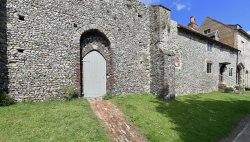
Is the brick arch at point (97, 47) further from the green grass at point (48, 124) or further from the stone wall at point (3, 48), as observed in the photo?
the stone wall at point (3, 48)

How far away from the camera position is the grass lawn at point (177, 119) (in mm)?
10020

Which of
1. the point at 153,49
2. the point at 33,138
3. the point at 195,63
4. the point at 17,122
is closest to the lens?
the point at 33,138

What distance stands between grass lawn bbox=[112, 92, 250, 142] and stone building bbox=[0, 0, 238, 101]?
6.18 ft

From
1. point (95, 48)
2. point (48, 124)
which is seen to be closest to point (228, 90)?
point (95, 48)

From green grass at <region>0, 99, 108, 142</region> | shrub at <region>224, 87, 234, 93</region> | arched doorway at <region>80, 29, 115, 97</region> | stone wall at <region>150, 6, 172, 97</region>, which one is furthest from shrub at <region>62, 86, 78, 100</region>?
shrub at <region>224, 87, 234, 93</region>

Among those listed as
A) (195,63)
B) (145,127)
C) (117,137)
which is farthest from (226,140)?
(195,63)

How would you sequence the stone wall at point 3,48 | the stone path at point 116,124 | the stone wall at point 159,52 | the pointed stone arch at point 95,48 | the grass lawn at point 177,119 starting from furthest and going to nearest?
1. the stone wall at point 159,52
2. the pointed stone arch at point 95,48
3. the stone wall at point 3,48
4. the grass lawn at point 177,119
5. the stone path at point 116,124

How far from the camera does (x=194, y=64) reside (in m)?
22.9

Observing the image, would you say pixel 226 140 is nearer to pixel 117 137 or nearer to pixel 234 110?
pixel 117 137

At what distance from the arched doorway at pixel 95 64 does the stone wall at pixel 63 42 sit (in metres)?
0.36

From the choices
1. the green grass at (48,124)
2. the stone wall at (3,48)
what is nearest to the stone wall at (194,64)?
the green grass at (48,124)

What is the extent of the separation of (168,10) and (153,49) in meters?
3.39

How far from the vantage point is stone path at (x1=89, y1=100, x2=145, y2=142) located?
9281 mm

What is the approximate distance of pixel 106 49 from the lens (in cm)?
1512
